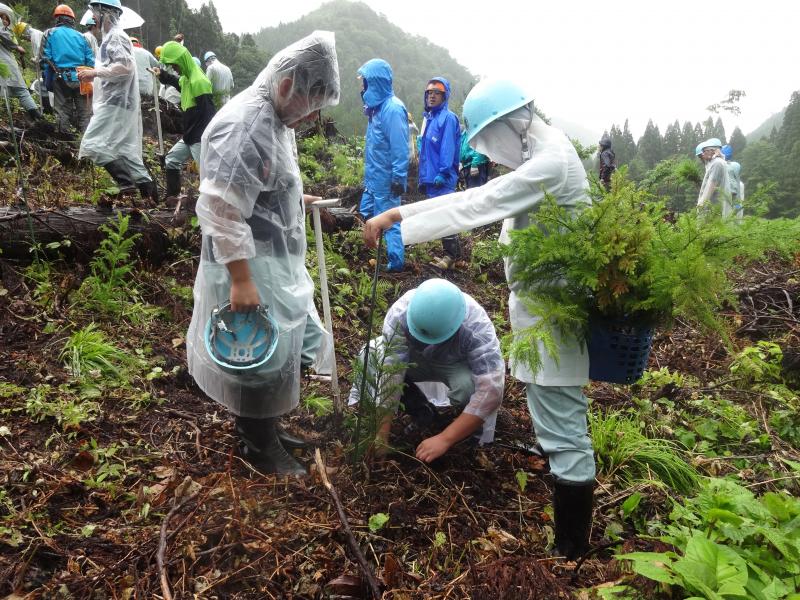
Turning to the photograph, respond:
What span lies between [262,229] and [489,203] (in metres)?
0.98

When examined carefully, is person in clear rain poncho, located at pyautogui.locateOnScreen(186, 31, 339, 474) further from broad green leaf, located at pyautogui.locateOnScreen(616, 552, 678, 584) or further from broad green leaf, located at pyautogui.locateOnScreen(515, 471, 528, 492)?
broad green leaf, located at pyautogui.locateOnScreen(616, 552, 678, 584)

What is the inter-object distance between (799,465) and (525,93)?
179cm

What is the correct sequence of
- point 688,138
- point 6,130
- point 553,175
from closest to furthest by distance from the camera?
point 553,175, point 6,130, point 688,138

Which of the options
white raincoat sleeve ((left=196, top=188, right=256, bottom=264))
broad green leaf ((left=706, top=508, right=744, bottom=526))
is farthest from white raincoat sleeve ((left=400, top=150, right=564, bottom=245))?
broad green leaf ((left=706, top=508, right=744, bottom=526))

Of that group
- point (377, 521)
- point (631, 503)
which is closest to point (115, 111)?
point (377, 521)

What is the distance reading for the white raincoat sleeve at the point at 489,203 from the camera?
2.09m

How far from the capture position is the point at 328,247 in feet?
18.9

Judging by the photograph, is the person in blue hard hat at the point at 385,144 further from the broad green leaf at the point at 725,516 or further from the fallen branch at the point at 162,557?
the broad green leaf at the point at 725,516

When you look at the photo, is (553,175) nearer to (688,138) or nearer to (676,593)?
(676,593)

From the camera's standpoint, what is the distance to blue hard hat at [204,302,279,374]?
2.25 meters

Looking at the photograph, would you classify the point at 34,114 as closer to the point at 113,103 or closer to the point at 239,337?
the point at 113,103

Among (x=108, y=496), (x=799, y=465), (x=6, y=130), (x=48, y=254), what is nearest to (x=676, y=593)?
(x=799, y=465)

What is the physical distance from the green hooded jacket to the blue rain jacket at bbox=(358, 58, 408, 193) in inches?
70.7

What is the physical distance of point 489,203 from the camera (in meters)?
2.11
